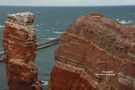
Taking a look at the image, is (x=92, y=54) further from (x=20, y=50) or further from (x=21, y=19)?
(x=21, y=19)

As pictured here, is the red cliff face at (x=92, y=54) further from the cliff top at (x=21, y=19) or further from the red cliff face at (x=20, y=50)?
the cliff top at (x=21, y=19)

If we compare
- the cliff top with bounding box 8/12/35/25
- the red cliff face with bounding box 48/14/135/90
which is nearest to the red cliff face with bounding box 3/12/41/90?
the cliff top with bounding box 8/12/35/25

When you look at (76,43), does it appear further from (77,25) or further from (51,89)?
(51,89)

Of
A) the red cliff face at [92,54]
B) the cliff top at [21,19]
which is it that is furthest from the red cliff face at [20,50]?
the red cliff face at [92,54]

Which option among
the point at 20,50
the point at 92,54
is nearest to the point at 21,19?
the point at 20,50

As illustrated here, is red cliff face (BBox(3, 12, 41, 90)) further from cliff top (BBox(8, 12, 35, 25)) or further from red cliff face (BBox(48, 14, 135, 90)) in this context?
red cliff face (BBox(48, 14, 135, 90))
